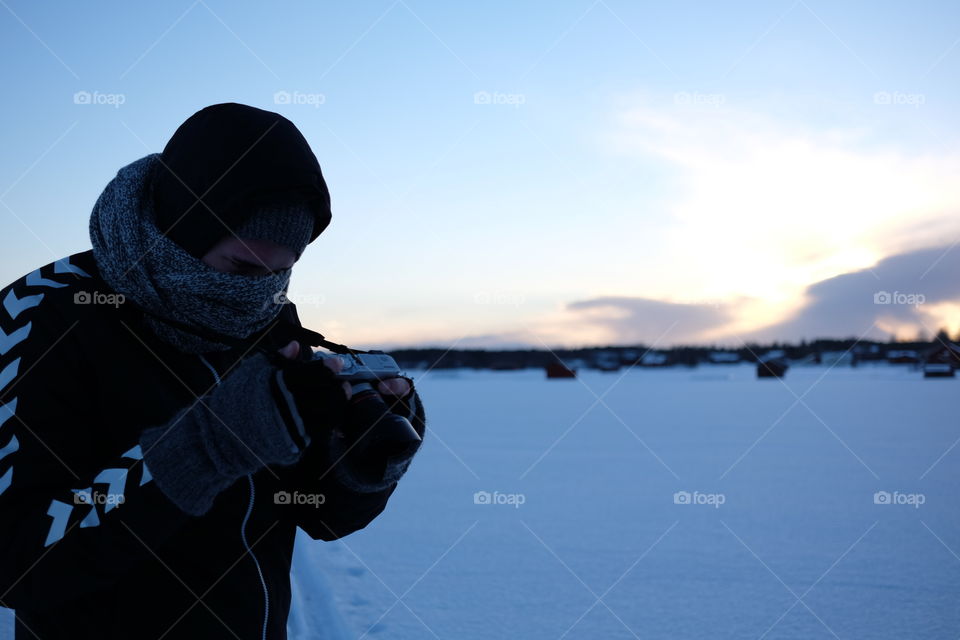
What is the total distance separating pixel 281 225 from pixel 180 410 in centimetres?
44

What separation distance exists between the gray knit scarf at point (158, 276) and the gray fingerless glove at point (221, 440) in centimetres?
31

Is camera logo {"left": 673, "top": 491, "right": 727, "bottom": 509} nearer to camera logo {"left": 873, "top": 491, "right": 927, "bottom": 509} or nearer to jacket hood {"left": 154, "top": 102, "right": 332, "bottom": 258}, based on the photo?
camera logo {"left": 873, "top": 491, "right": 927, "bottom": 509}

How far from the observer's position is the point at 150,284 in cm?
125

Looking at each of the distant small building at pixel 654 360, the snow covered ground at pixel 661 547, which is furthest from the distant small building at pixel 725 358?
the snow covered ground at pixel 661 547

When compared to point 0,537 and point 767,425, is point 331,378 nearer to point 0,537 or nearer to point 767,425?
point 0,537

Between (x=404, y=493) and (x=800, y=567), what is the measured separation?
353cm

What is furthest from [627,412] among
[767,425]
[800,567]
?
[800,567]

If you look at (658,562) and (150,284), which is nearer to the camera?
(150,284)

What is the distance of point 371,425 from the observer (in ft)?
4.34

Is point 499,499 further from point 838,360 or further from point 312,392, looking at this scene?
point 838,360

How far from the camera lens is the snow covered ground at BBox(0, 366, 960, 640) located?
3.22 meters

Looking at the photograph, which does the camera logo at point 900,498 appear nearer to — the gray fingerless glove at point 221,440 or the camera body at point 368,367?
the camera body at point 368,367

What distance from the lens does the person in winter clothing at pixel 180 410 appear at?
0.99 metres

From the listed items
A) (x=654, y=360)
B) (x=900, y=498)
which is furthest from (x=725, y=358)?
(x=900, y=498)
